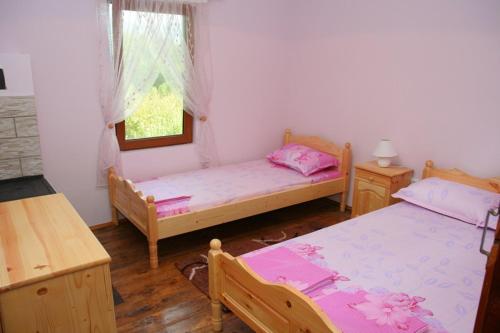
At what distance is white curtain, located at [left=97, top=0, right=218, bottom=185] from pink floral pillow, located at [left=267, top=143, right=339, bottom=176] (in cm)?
112

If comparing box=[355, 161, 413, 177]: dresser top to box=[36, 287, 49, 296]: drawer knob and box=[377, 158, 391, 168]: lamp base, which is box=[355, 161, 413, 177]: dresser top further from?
box=[36, 287, 49, 296]: drawer knob

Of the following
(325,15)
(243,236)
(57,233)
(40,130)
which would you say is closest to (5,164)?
(40,130)

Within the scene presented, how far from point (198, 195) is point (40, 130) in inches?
55.2

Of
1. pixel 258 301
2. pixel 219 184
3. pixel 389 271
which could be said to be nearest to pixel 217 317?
pixel 258 301

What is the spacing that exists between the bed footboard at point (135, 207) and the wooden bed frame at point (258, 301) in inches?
34.1

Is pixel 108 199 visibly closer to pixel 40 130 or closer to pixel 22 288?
pixel 40 130

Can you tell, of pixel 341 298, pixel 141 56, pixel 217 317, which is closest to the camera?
pixel 341 298

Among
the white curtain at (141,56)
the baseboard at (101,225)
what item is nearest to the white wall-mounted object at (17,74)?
the white curtain at (141,56)

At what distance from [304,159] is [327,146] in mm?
386

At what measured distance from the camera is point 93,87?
10.7 ft

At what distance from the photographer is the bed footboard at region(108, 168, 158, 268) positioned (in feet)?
9.16

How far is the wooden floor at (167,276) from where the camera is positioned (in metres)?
2.32

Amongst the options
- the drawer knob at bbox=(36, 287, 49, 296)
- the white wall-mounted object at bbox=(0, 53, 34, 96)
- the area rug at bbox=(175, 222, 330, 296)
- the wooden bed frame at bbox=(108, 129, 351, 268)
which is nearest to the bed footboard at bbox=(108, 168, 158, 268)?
the wooden bed frame at bbox=(108, 129, 351, 268)

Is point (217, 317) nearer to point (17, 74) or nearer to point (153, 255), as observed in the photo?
point (153, 255)
